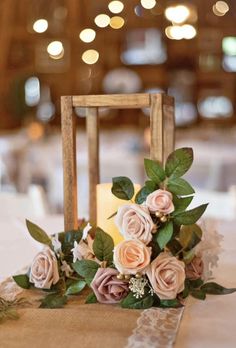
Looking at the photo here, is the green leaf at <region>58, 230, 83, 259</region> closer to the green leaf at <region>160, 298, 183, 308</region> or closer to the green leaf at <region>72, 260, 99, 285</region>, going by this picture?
the green leaf at <region>72, 260, 99, 285</region>

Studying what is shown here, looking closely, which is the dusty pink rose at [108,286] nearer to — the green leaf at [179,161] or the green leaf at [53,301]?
the green leaf at [53,301]

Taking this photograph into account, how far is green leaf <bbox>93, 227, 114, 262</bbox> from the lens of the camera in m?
1.11

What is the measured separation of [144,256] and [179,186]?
14cm

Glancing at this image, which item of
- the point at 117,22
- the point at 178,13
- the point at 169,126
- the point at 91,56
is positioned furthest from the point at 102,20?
the point at 169,126

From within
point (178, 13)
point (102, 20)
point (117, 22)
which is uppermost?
point (117, 22)

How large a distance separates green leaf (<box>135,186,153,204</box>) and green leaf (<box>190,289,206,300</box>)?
8.0 inches

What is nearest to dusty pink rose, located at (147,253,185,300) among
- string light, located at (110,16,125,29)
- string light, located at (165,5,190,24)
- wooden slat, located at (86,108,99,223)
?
wooden slat, located at (86,108,99,223)

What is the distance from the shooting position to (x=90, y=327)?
100 centimetres

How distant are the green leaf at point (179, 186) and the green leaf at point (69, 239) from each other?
218 mm

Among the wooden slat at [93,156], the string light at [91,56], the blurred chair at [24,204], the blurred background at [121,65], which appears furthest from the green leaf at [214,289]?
the string light at [91,56]

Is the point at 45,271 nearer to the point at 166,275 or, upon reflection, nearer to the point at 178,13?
the point at 166,275

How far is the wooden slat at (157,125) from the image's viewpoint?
1.16 meters

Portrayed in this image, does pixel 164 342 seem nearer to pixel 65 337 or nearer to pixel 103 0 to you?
pixel 65 337

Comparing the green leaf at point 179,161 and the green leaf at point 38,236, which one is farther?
the green leaf at point 38,236
